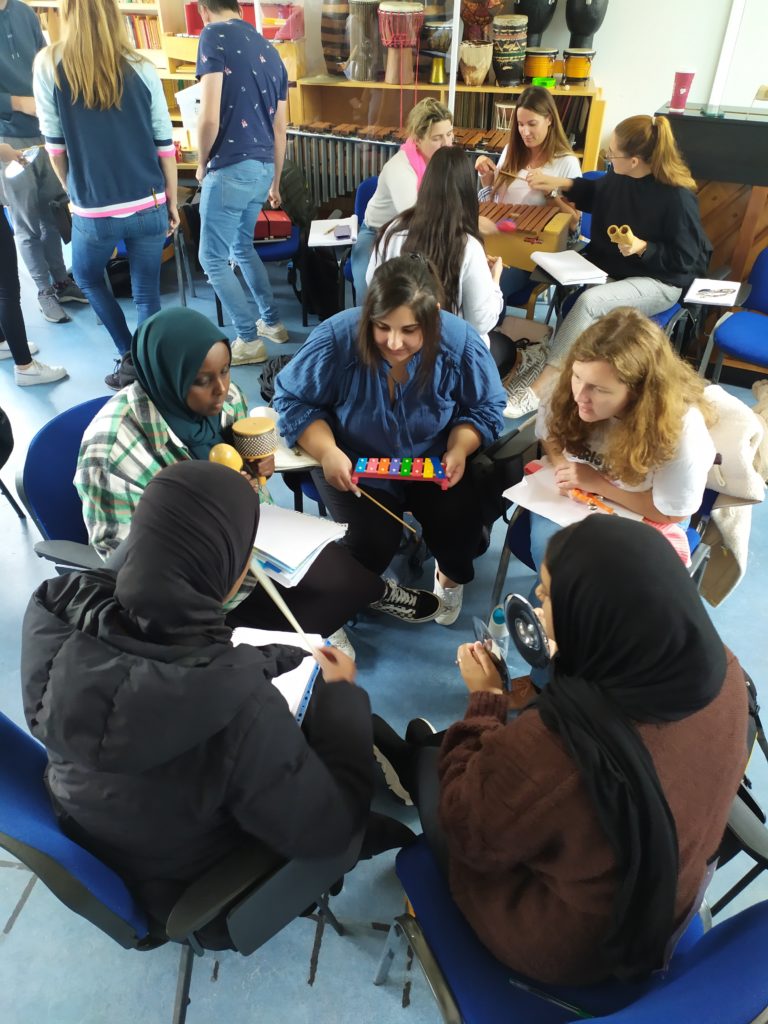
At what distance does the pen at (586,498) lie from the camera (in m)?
1.95

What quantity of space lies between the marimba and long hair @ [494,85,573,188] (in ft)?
1.06

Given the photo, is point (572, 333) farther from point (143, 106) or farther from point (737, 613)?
point (143, 106)

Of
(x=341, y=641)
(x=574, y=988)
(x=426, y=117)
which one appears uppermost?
(x=426, y=117)

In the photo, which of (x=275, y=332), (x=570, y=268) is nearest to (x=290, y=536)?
(x=570, y=268)

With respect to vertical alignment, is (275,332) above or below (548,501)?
below

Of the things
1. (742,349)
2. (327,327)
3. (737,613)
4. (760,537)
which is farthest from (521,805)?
(742,349)

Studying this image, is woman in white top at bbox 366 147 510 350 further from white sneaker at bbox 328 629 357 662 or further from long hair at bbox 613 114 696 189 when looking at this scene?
white sneaker at bbox 328 629 357 662

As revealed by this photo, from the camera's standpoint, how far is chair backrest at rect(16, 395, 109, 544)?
1.74 meters

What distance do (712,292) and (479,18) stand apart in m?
2.60

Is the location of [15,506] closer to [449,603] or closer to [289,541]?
[289,541]

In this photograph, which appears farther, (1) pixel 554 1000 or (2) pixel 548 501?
Answer: (2) pixel 548 501

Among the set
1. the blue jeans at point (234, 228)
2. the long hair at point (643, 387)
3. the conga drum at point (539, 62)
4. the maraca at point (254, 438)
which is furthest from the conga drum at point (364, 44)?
the maraca at point (254, 438)

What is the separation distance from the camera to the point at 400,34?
4488 millimetres

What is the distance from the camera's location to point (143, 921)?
3.85ft
